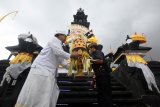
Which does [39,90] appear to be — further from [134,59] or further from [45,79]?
[134,59]

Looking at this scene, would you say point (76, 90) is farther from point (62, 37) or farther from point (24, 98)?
point (24, 98)

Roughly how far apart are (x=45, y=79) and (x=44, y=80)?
1.2 inches

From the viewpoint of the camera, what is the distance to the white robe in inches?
176

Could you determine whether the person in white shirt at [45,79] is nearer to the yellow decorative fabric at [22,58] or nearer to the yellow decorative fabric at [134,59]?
the yellow decorative fabric at [22,58]

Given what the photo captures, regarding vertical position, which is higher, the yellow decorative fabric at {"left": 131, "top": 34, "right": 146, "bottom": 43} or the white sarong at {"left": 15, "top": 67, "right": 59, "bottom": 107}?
the yellow decorative fabric at {"left": 131, "top": 34, "right": 146, "bottom": 43}

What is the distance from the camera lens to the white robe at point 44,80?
4.46 m

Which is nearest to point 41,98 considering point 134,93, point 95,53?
point 95,53

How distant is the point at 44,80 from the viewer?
4.73m

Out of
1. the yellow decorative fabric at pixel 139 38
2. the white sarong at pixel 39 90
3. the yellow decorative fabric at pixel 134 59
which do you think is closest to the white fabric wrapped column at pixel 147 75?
the yellow decorative fabric at pixel 134 59

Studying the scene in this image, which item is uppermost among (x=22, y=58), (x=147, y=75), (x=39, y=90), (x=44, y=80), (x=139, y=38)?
(x=139, y=38)

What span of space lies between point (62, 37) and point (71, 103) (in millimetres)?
2075

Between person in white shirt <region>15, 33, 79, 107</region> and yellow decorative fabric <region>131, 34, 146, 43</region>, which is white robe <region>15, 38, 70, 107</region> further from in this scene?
yellow decorative fabric <region>131, 34, 146, 43</region>

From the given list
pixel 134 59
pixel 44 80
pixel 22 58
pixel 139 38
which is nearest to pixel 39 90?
pixel 44 80

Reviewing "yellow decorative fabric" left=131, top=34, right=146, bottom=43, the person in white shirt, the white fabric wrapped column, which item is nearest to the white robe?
the person in white shirt
